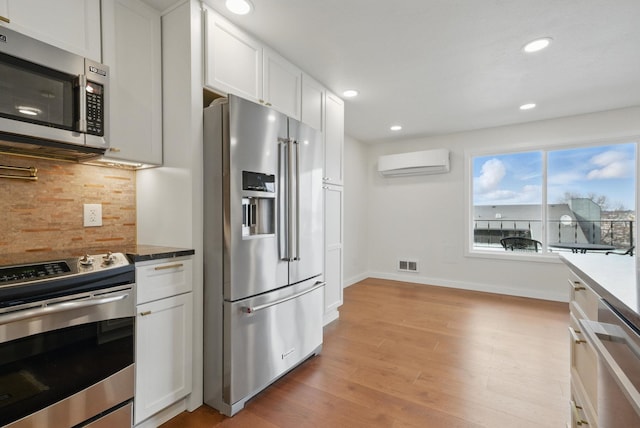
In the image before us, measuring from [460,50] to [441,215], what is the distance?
9.64ft

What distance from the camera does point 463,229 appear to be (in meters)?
→ 4.64

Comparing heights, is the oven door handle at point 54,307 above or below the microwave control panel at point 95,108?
below

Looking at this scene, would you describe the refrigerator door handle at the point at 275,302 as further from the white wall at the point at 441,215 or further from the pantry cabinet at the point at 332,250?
the white wall at the point at 441,215

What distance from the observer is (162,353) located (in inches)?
64.1

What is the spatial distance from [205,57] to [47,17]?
738 millimetres

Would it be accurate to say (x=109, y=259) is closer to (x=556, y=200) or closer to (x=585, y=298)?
(x=585, y=298)

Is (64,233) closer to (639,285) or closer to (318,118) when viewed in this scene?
(318,118)

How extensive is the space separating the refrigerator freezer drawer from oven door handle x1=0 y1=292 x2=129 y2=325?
604 mm

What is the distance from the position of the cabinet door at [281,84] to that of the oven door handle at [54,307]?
5.44ft

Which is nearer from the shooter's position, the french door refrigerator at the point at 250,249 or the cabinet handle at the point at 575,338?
the cabinet handle at the point at 575,338

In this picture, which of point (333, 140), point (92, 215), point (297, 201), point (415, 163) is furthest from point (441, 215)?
point (92, 215)

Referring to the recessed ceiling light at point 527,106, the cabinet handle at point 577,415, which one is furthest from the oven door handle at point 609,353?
the recessed ceiling light at point 527,106

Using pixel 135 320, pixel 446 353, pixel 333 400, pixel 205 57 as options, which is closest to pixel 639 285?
pixel 333 400

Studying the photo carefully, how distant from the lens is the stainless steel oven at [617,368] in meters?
0.70
